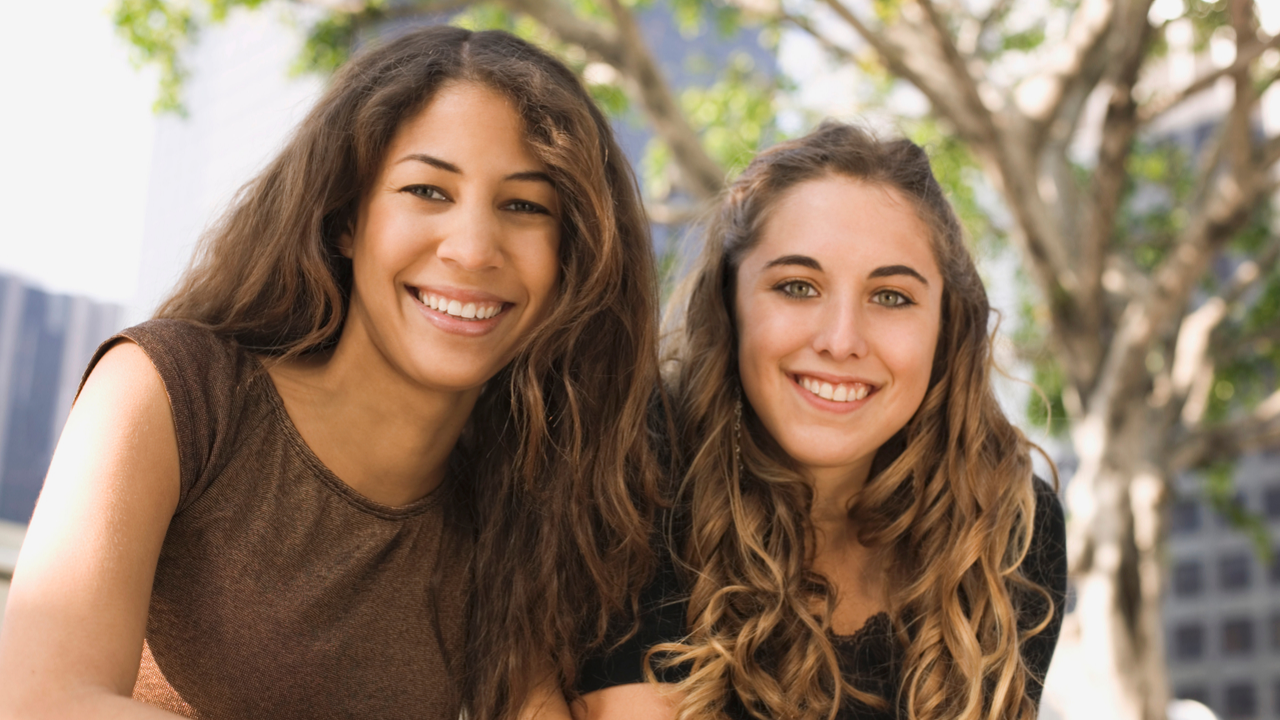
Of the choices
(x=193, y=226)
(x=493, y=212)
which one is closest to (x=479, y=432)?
(x=493, y=212)

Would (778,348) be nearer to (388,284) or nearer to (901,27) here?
(388,284)

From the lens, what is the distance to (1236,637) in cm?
3772

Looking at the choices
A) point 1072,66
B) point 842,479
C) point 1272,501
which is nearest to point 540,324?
point 842,479

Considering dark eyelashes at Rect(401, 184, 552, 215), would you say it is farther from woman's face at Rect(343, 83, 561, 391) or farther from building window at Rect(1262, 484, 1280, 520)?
building window at Rect(1262, 484, 1280, 520)

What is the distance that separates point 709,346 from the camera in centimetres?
238

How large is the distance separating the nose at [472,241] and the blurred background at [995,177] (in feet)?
3.25

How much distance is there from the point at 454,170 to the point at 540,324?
333 mm

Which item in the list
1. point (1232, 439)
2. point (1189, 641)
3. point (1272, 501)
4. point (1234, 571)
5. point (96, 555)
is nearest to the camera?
point (96, 555)

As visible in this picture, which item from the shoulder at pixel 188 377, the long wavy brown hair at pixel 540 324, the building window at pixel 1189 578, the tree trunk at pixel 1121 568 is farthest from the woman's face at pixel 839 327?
the building window at pixel 1189 578

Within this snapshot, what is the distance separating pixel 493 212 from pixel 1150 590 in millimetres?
5159

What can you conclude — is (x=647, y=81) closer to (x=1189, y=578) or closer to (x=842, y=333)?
(x=842, y=333)

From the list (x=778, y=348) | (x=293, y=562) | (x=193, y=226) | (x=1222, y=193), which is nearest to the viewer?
(x=293, y=562)

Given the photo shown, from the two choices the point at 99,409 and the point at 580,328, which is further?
the point at 580,328

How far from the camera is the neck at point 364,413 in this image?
2035 mm
